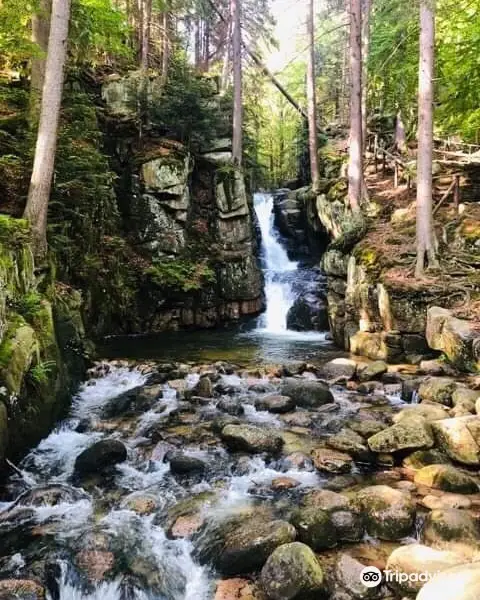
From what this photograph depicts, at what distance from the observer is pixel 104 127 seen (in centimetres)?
1625

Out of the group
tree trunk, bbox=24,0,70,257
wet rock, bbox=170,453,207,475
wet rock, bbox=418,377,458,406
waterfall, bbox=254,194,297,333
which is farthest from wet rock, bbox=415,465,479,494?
waterfall, bbox=254,194,297,333

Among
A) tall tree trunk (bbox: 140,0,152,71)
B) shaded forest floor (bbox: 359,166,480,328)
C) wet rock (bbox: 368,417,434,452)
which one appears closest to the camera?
wet rock (bbox: 368,417,434,452)

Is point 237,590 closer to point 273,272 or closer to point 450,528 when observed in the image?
point 450,528

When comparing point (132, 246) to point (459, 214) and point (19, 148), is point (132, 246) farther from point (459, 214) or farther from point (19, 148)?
point (459, 214)

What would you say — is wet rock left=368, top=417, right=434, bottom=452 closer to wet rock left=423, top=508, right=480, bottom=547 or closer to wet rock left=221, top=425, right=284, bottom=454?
wet rock left=221, top=425, right=284, bottom=454

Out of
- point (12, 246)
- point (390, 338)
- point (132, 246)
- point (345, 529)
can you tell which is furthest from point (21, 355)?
point (132, 246)

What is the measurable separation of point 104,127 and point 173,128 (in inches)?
91.1

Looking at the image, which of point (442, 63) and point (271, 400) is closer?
point (271, 400)

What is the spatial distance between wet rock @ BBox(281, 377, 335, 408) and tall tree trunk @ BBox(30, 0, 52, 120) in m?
8.32

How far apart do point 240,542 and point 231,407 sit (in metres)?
3.40

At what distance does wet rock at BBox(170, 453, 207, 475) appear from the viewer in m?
5.61

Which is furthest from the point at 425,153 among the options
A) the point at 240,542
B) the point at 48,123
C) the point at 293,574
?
the point at 293,574

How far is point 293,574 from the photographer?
3602 mm

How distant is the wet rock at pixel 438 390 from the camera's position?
23.8 ft
